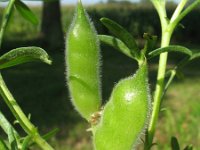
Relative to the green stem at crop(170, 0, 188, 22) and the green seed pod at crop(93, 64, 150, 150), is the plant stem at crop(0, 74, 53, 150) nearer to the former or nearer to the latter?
the green seed pod at crop(93, 64, 150, 150)

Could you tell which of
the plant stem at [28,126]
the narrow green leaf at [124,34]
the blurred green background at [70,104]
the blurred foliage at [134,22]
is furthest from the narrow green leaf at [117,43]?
the blurred foliage at [134,22]

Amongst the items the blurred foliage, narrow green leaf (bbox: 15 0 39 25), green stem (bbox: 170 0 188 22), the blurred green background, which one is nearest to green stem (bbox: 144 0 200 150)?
green stem (bbox: 170 0 188 22)

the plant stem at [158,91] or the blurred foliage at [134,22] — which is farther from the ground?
the plant stem at [158,91]

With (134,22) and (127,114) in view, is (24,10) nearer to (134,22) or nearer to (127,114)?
(127,114)

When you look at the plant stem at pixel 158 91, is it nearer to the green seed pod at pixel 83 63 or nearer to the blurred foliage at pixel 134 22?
the green seed pod at pixel 83 63

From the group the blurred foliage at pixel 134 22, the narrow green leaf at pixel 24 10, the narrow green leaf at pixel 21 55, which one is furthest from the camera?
the blurred foliage at pixel 134 22

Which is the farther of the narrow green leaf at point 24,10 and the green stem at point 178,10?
the narrow green leaf at point 24,10

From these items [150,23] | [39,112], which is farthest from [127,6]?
[39,112]
